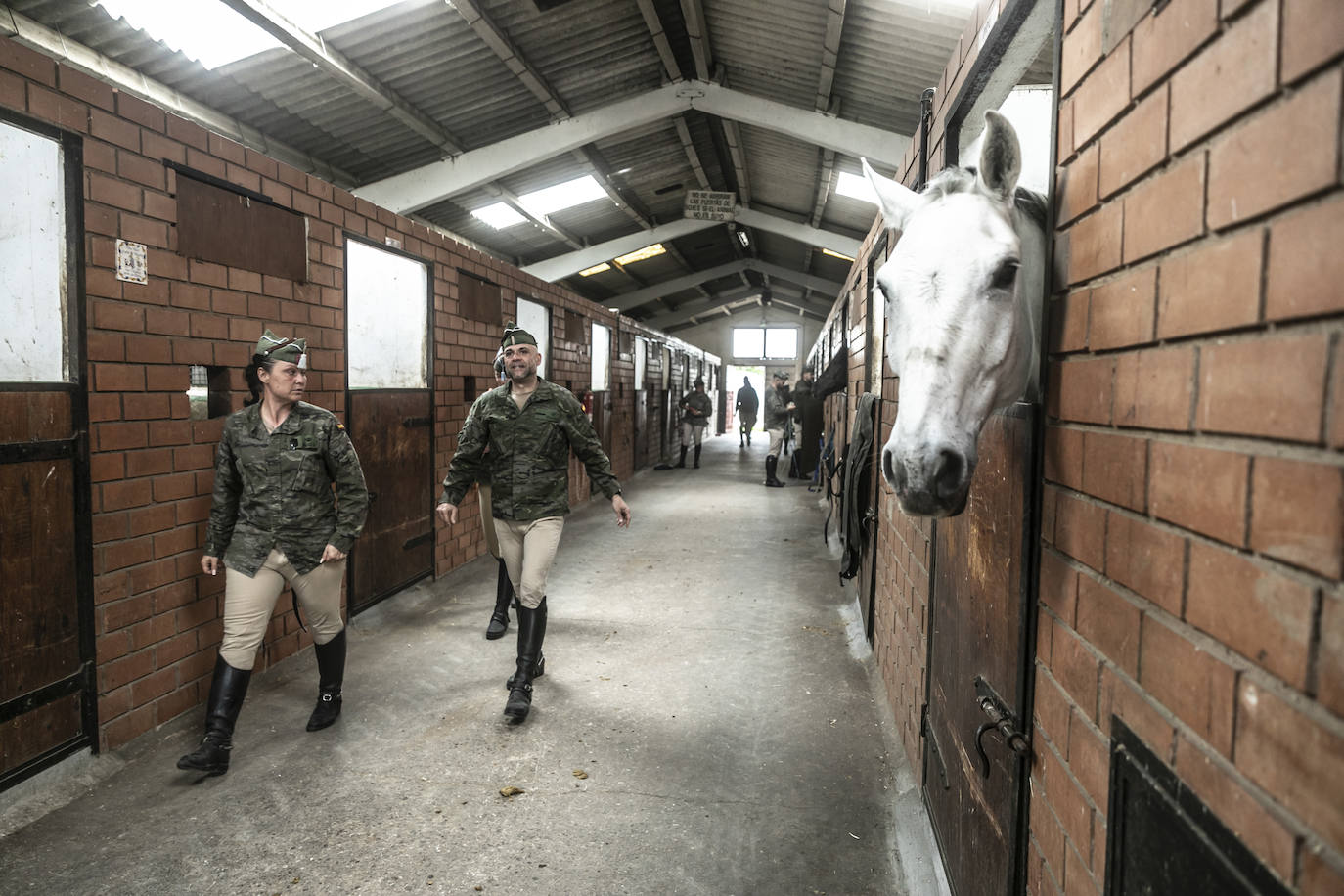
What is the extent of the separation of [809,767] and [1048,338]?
7.34 ft

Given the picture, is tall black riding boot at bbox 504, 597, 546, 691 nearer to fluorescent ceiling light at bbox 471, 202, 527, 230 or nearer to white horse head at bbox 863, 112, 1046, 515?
white horse head at bbox 863, 112, 1046, 515

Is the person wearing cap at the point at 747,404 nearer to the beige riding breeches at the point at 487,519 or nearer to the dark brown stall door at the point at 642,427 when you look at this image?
the dark brown stall door at the point at 642,427

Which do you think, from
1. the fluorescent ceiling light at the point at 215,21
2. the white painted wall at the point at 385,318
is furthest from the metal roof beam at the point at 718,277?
the white painted wall at the point at 385,318

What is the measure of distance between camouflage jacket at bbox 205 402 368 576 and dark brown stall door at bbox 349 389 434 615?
4.42 ft

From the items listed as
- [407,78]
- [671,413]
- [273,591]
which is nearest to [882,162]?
[407,78]

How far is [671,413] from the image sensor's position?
16.4m

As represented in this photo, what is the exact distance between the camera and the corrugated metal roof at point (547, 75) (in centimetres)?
557

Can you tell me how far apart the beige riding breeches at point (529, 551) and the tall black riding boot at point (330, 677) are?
2.87 ft

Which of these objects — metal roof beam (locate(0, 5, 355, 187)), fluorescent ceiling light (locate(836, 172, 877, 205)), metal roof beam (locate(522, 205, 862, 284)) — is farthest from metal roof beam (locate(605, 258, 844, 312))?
metal roof beam (locate(0, 5, 355, 187))

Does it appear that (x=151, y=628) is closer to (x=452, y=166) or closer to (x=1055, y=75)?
(x=1055, y=75)

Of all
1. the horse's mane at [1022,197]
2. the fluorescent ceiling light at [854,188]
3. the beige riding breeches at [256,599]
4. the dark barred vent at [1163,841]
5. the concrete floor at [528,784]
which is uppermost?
the fluorescent ceiling light at [854,188]

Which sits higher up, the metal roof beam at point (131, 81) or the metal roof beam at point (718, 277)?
the metal roof beam at point (718, 277)

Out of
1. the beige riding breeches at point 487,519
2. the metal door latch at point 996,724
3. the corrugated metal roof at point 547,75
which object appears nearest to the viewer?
the metal door latch at point 996,724

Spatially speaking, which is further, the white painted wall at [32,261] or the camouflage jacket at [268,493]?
the camouflage jacket at [268,493]
